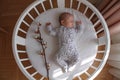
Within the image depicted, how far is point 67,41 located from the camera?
1329 millimetres

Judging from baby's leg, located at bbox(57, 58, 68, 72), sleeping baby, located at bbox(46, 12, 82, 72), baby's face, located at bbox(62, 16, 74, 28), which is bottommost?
baby's leg, located at bbox(57, 58, 68, 72)

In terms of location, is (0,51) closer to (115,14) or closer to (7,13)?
(7,13)

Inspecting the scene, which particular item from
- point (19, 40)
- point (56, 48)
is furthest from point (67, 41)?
point (19, 40)

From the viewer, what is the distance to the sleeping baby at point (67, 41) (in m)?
1.33

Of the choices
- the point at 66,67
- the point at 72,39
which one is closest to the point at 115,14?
the point at 72,39

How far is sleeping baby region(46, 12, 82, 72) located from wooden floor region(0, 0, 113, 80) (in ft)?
1.67

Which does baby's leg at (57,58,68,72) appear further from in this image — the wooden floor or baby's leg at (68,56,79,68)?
the wooden floor

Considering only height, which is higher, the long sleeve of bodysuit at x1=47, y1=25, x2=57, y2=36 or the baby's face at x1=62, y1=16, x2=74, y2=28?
the baby's face at x1=62, y1=16, x2=74, y2=28

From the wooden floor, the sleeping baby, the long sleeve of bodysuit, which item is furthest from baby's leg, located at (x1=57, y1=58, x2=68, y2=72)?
the wooden floor

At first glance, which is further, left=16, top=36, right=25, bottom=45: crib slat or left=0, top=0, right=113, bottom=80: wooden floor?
left=0, top=0, right=113, bottom=80: wooden floor

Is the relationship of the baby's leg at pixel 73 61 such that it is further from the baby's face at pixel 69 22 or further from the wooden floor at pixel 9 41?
the wooden floor at pixel 9 41

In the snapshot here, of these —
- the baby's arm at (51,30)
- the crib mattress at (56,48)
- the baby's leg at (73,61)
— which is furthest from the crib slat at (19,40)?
the baby's leg at (73,61)

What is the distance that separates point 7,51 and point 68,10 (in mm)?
705

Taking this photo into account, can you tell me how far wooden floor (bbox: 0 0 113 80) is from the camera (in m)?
1.79
